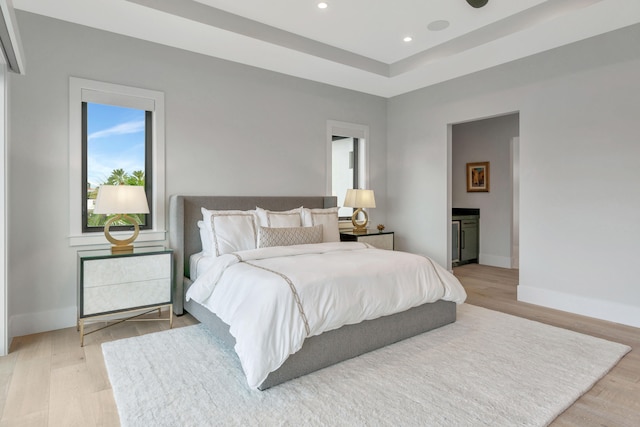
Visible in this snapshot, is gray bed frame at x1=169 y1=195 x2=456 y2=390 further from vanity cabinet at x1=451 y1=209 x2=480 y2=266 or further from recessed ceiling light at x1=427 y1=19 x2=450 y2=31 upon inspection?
vanity cabinet at x1=451 y1=209 x2=480 y2=266

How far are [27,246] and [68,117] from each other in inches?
46.5

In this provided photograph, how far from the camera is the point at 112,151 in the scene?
12.4ft

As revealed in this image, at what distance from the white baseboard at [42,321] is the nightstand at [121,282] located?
267mm

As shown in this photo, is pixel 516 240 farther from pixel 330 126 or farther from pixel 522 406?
pixel 522 406

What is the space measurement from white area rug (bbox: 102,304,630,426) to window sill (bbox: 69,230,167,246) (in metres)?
1.03

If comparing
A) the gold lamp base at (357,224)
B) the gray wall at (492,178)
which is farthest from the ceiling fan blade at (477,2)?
the gray wall at (492,178)

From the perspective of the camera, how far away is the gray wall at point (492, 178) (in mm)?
6285

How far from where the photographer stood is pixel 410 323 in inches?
121

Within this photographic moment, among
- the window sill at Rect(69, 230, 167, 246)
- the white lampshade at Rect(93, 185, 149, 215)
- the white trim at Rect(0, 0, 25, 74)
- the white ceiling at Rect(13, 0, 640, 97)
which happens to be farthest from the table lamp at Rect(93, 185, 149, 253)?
the white ceiling at Rect(13, 0, 640, 97)

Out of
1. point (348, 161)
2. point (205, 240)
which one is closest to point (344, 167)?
point (348, 161)

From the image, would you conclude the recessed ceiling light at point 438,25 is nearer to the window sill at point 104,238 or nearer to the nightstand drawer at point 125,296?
the window sill at point 104,238

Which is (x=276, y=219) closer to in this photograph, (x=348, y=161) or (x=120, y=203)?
(x=120, y=203)

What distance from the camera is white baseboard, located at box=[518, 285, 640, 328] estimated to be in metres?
3.54

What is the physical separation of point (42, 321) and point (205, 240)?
1.53 metres
